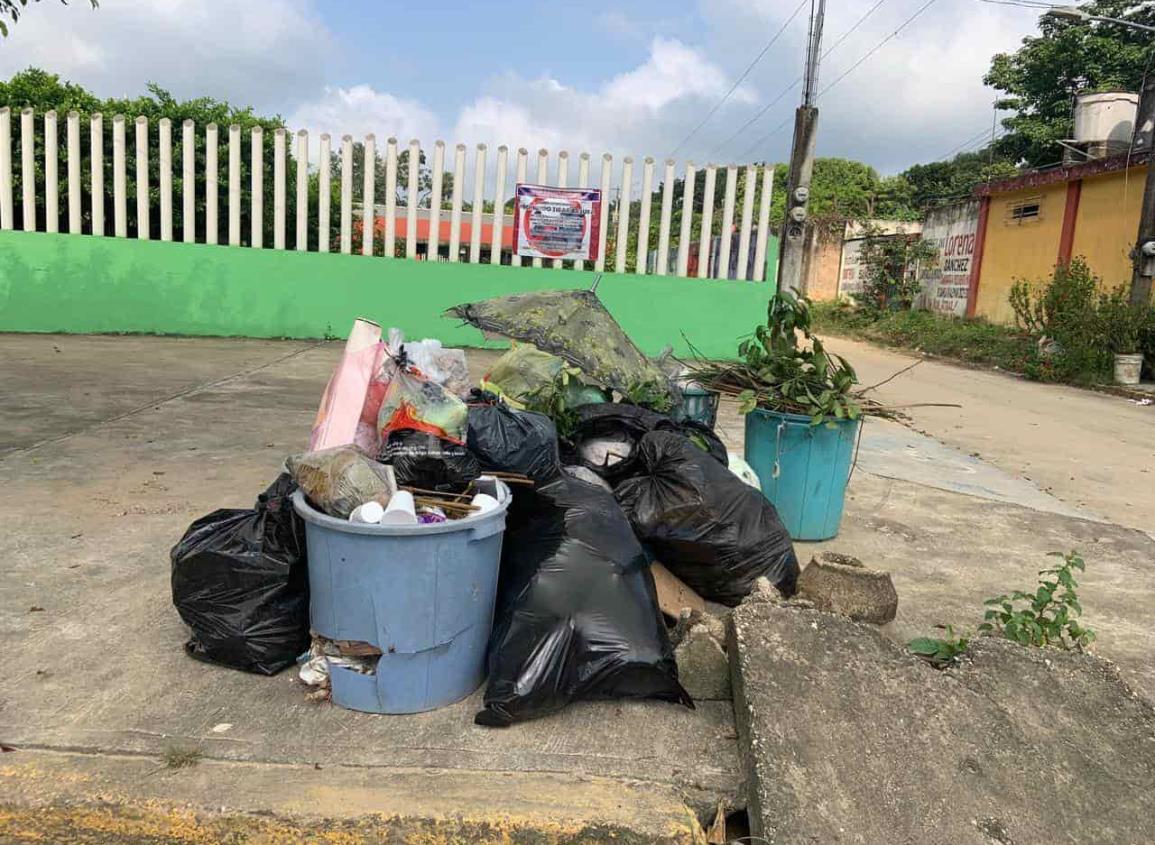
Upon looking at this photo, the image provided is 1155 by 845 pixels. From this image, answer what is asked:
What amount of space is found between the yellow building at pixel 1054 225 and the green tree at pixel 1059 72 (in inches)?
346

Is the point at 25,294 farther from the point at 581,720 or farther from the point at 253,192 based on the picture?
the point at 581,720

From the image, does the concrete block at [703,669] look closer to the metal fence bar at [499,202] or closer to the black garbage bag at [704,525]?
the black garbage bag at [704,525]

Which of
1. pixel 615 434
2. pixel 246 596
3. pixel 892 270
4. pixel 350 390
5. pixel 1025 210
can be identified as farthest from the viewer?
pixel 892 270

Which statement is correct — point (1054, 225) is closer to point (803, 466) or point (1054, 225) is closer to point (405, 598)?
point (803, 466)

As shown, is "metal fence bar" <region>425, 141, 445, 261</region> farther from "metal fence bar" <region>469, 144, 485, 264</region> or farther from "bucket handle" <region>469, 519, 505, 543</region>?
"bucket handle" <region>469, 519, 505, 543</region>

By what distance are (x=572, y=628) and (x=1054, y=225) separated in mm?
18304

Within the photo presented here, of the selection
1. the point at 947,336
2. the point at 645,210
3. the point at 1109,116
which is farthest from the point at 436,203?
the point at 1109,116

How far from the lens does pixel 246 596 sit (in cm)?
269

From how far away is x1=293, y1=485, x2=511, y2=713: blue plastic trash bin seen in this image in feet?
7.69

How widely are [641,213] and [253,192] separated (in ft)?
16.5

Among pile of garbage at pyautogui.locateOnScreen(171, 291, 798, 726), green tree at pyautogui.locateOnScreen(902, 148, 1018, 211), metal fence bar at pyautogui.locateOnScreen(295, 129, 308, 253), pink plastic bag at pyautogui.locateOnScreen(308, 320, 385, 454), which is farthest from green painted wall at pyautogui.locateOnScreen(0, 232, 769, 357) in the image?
green tree at pyautogui.locateOnScreen(902, 148, 1018, 211)

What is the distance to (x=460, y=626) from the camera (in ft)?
8.22

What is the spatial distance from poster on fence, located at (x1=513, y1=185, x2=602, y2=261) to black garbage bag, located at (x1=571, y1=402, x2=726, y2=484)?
786cm

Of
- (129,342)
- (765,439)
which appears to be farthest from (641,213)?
(765,439)
